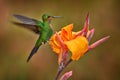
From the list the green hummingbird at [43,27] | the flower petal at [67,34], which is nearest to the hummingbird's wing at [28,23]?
the green hummingbird at [43,27]

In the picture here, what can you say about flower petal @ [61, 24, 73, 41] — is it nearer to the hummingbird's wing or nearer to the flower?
the flower

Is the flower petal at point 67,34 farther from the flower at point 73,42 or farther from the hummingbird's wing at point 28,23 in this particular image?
the hummingbird's wing at point 28,23

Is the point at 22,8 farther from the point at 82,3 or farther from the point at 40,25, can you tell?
the point at 40,25

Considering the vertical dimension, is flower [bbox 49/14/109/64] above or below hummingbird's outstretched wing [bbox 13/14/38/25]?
below

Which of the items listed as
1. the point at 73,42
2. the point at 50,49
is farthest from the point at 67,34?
the point at 50,49

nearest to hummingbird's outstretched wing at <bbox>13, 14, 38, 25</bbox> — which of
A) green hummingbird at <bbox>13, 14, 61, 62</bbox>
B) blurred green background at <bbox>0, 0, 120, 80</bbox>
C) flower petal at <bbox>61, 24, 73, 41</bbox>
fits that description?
green hummingbird at <bbox>13, 14, 61, 62</bbox>

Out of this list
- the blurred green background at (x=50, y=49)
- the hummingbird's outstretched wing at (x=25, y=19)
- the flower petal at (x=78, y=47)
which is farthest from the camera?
the blurred green background at (x=50, y=49)
